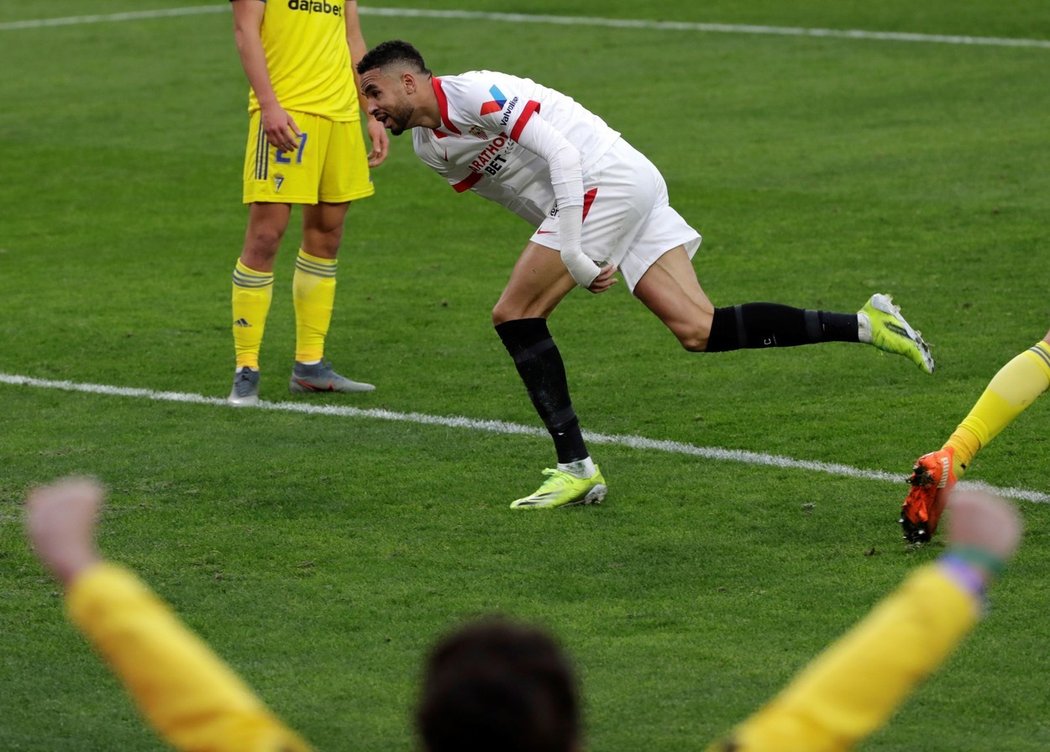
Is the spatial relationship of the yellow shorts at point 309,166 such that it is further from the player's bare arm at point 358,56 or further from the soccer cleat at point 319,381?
the soccer cleat at point 319,381

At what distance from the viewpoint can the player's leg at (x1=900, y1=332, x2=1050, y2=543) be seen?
236 inches

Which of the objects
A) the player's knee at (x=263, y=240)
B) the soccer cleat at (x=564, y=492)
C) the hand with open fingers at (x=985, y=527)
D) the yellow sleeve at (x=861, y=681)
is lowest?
the soccer cleat at (x=564, y=492)

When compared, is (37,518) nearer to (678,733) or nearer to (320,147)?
(678,733)

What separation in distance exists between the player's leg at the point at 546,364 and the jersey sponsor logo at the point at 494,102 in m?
0.53

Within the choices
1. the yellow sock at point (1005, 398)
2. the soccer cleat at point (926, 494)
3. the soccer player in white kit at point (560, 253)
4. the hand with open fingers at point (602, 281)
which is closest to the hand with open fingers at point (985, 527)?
the soccer cleat at point (926, 494)

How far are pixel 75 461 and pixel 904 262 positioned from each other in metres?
5.48

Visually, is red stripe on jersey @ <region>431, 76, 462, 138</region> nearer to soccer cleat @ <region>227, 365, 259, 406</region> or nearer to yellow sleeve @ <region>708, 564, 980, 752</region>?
soccer cleat @ <region>227, 365, 259, 406</region>

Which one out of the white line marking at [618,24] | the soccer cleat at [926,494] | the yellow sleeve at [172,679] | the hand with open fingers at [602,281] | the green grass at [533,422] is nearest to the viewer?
the yellow sleeve at [172,679]

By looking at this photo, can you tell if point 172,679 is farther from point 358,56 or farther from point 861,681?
point 358,56

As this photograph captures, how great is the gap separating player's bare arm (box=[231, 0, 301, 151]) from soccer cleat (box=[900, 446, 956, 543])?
138 inches

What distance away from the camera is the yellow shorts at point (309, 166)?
838 cm

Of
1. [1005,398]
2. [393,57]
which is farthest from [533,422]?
[1005,398]

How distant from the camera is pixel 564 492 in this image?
668cm

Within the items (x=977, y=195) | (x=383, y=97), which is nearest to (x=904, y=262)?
(x=977, y=195)
